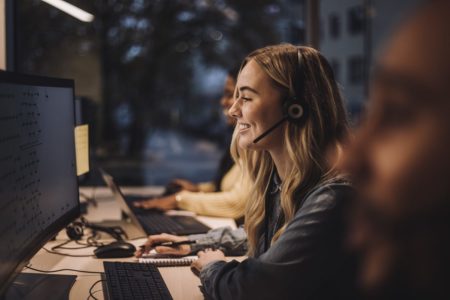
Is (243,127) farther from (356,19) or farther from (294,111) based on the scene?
(356,19)

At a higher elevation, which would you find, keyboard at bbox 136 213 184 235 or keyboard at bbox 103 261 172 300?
keyboard at bbox 103 261 172 300

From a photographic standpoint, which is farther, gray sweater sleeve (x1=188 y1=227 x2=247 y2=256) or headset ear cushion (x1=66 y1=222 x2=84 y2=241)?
headset ear cushion (x1=66 y1=222 x2=84 y2=241)

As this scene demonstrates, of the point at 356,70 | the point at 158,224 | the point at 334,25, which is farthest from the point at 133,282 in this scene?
the point at 356,70

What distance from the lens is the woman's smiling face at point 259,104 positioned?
1.30 meters

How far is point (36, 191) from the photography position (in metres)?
1.21

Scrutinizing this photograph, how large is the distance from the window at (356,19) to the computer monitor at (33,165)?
262cm

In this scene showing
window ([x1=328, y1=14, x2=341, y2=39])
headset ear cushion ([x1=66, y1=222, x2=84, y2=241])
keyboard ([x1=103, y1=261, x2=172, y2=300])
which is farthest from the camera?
window ([x1=328, y1=14, x2=341, y2=39])

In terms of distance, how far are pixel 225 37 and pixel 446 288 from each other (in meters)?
3.39

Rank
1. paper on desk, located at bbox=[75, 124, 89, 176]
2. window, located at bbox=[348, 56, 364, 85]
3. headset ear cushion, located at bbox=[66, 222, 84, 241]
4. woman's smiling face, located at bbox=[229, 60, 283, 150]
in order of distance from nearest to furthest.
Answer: woman's smiling face, located at bbox=[229, 60, 283, 150] → headset ear cushion, located at bbox=[66, 222, 84, 241] → paper on desk, located at bbox=[75, 124, 89, 176] → window, located at bbox=[348, 56, 364, 85]

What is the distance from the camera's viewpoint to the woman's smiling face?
4.27 feet

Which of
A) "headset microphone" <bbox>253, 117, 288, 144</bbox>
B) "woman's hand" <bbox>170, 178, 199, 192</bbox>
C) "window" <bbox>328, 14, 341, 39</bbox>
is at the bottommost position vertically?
"woman's hand" <bbox>170, 178, 199, 192</bbox>

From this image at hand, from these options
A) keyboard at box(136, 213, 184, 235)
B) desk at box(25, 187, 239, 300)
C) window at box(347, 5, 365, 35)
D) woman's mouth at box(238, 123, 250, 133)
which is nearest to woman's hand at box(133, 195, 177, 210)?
keyboard at box(136, 213, 184, 235)

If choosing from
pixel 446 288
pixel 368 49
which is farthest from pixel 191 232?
pixel 368 49

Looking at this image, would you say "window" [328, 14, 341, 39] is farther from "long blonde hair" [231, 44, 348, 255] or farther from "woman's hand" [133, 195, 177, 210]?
"long blonde hair" [231, 44, 348, 255]
